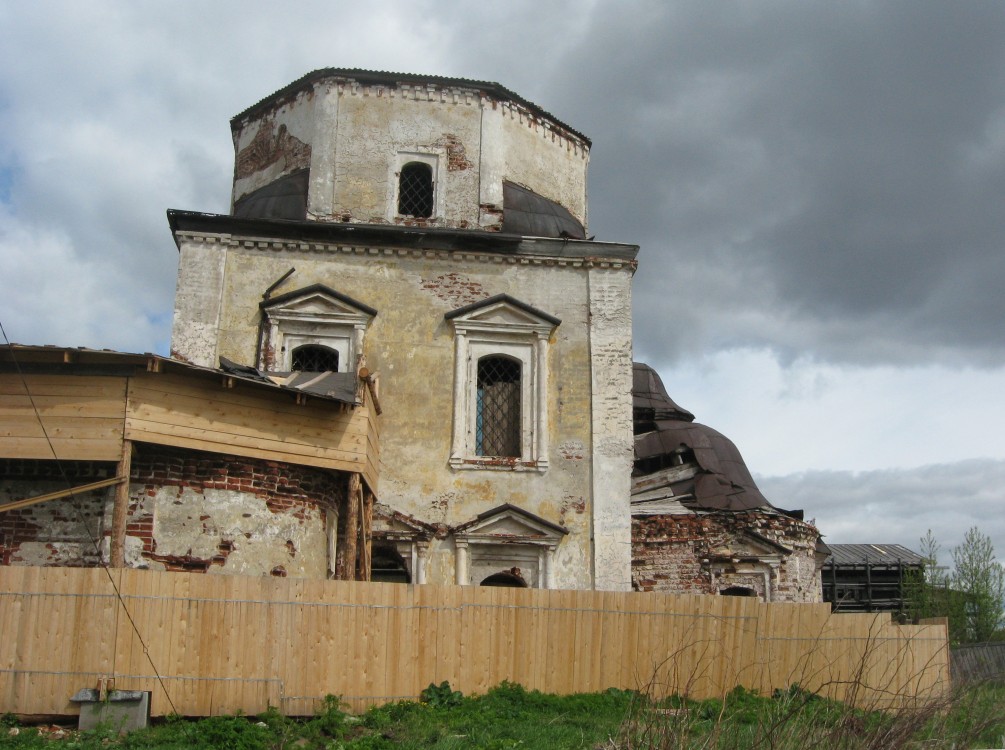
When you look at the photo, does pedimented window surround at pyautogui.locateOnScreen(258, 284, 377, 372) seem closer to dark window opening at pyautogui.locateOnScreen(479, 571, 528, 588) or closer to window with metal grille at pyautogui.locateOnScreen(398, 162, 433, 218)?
window with metal grille at pyautogui.locateOnScreen(398, 162, 433, 218)

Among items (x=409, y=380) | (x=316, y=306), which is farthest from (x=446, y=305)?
(x=316, y=306)

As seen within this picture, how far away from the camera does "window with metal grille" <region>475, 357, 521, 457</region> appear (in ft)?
57.9

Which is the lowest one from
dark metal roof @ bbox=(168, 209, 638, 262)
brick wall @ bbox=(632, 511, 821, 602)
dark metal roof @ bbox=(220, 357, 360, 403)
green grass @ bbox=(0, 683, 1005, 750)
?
green grass @ bbox=(0, 683, 1005, 750)

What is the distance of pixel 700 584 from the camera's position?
20141mm

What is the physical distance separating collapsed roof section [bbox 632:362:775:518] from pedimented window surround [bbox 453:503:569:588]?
5317 millimetres

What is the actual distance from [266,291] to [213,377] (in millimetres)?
5705

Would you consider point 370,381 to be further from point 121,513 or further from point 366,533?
point 121,513

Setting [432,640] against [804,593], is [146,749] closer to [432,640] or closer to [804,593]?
[432,640]

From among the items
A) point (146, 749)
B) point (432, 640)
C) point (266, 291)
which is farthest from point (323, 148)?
point (146, 749)

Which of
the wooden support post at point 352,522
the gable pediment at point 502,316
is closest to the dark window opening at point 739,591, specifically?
the gable pediment at point 502,316

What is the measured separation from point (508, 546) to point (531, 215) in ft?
20.1

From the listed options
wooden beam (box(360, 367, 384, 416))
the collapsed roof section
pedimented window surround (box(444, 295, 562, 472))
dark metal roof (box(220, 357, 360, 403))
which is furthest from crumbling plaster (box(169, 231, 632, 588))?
the collapsed roof section

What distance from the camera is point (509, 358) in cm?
1791

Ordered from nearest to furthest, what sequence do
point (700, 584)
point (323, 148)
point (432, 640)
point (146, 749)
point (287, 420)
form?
1. point (146, 749)
2. point (432, 640)
3. point (287, 420)
4. point (323, 148)
5. point (700, 584)
